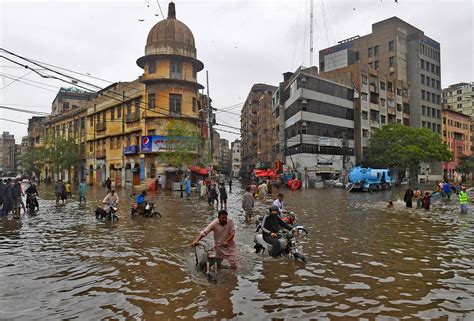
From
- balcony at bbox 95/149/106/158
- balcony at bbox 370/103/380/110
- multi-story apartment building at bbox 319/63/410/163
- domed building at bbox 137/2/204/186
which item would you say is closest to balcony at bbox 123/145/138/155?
domed building at bbox 137/2/204/186

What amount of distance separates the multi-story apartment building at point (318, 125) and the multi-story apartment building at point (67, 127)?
33648 mm

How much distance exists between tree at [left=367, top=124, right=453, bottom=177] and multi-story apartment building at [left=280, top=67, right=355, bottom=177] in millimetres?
4891

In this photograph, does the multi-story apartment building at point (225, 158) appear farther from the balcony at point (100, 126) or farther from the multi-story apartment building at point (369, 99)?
the balcony at point (100, 126)

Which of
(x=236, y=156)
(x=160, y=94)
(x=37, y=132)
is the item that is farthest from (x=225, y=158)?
(x=160, y=94)

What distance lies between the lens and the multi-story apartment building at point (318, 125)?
182 feet

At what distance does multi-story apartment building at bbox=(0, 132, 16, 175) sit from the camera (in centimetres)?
15950

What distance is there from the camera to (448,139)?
287ft

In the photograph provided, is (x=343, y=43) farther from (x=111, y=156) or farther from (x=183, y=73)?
(x=111, y=156)

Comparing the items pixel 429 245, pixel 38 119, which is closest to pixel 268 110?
pixel 38 119

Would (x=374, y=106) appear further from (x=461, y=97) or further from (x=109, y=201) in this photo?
(x=461, y=97)

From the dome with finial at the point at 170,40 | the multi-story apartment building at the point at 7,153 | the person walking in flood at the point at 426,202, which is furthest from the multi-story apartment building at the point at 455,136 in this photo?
the multi-story apartment building at the point at 7,153

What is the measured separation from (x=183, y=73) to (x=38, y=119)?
215 ft

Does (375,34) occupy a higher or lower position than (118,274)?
higher

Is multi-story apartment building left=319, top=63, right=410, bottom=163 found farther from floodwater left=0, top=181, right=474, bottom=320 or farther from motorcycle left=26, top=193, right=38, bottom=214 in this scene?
motorcycle left=26, top=193, right=38, bottom=214
